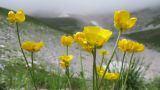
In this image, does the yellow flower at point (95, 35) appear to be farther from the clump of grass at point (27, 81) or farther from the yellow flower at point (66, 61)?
the clump of grass at point (27, 81)

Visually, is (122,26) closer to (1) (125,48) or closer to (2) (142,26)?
(1) (125,48)

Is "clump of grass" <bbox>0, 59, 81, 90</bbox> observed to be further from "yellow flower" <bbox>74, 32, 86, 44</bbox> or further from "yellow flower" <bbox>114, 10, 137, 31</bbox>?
"yellow flower" <bbox>114, 10, 137, 31</bbox>

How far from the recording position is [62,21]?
13825 centimetres

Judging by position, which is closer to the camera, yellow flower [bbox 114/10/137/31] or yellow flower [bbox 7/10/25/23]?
yellow flower [bbox 114/10/137/31]

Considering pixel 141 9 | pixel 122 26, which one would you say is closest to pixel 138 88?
pixel 122 26

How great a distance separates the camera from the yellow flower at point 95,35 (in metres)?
2.95

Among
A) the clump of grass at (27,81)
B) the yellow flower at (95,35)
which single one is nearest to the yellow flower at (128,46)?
the yellow flower at (95,35)

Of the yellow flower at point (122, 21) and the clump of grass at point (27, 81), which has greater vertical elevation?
the yellow flower at point (122, 21)

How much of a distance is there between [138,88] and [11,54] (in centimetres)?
1601

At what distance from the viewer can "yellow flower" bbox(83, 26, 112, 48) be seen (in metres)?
2.95

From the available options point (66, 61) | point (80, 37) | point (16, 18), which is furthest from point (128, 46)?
point (16, 18)

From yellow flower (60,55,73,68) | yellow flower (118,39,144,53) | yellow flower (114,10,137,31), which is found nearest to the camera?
yellow flower (114,10,137,31)

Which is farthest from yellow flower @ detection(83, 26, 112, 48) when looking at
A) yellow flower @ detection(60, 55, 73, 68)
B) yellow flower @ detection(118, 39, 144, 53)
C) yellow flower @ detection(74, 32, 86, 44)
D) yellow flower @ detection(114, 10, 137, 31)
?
yellow flower @ detection(60, 55, 73, 68)

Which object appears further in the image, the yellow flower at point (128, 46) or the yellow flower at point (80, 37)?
the yellow flower at point (128, 46)
